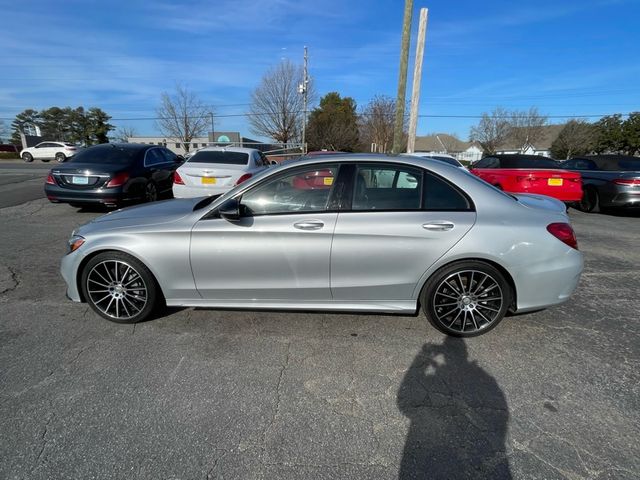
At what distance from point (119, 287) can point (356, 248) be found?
2221mm

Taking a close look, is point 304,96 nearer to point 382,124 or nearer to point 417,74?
point 382,124

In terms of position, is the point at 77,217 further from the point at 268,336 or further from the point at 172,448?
the point at 172,448

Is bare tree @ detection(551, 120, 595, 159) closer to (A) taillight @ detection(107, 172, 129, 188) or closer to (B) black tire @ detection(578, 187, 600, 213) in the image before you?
(B) black tire @ detection(578, 187, 600, 213)

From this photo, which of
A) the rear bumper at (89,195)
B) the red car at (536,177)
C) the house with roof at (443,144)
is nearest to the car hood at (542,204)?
the red car at (536,177)

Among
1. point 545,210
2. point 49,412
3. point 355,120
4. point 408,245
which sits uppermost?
point 355,120

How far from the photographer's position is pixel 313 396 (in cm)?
241

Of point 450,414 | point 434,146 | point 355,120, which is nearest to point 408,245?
point 450,414

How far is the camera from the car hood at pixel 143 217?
10.5 feet

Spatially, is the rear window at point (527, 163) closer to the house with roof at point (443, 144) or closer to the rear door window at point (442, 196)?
the rear door window at point (442, 196)

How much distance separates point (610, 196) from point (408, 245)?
9033 millimetres

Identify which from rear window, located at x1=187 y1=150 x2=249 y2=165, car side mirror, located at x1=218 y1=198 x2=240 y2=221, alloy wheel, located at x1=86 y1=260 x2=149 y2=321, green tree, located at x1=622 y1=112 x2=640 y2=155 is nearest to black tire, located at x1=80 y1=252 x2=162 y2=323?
alloy wheel, located at x1=86 y1=260 x2=149 y2=321

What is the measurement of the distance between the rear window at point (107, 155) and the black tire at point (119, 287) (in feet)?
17.8

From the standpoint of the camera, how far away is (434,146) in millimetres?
86312

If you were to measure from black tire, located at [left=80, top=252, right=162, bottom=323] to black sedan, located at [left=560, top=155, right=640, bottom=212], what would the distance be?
397 inches
